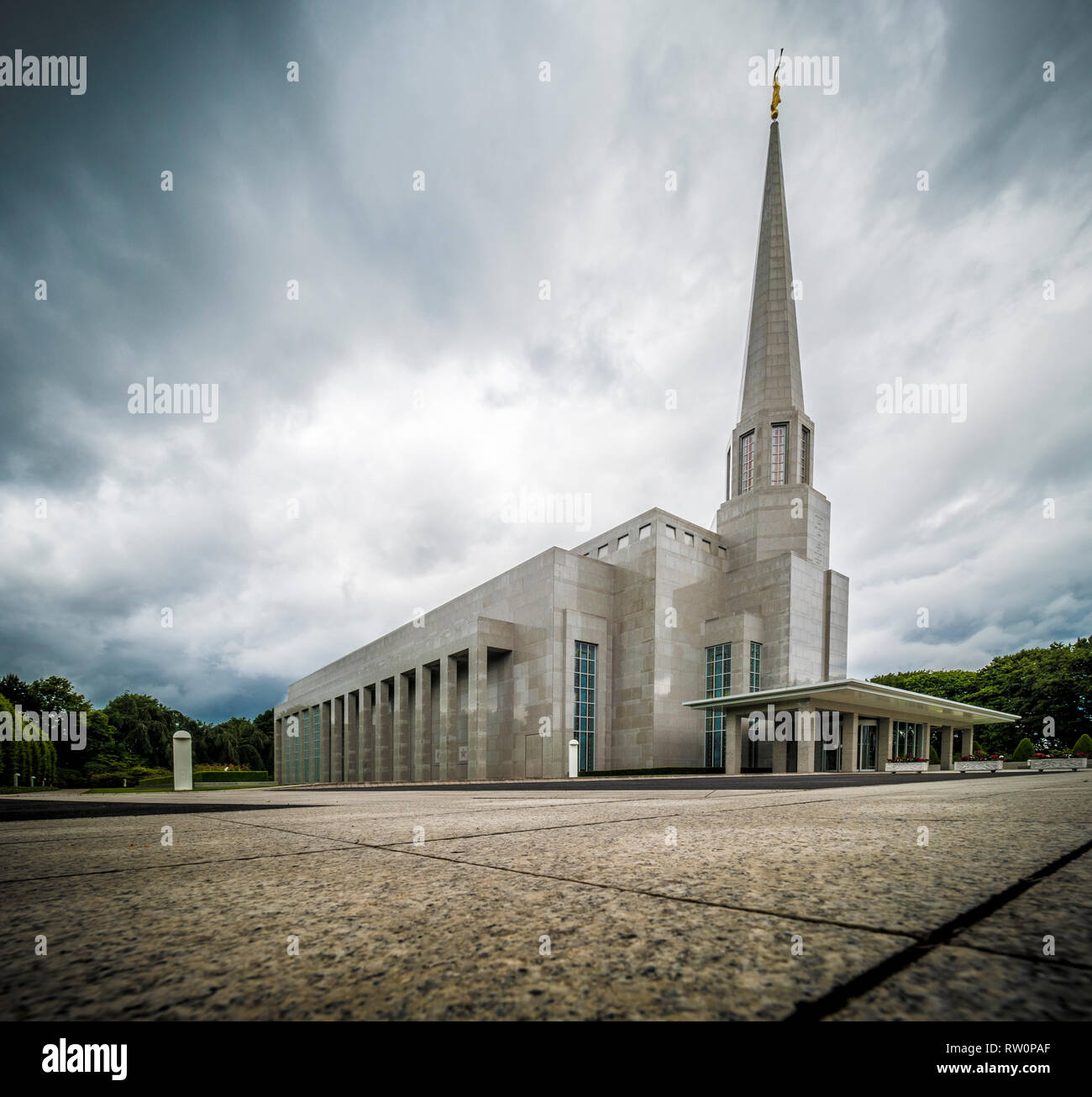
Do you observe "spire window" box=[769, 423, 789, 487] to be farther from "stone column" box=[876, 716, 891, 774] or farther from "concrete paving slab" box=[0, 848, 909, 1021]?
"concrete paving slab" box=[0, 848, 909, 1021]

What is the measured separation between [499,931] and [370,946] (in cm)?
32

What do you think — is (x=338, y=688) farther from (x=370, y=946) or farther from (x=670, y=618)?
(x=370, y=946)

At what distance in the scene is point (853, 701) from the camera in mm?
30438

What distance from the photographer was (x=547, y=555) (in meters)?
36.5

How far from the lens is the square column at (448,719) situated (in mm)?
37500

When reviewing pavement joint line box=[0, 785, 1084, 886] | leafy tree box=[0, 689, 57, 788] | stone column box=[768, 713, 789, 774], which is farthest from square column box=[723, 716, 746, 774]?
leafy tree box=[0, 689, 57, 788]

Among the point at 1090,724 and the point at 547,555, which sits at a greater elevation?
the point at 547,555

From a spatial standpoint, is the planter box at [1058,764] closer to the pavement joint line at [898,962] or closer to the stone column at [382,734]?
the pavement joint line at [898,962]

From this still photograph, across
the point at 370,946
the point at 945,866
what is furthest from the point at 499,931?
the point at 945,866

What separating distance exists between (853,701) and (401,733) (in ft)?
105

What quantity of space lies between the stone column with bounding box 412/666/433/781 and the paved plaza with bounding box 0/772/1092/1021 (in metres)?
40.8

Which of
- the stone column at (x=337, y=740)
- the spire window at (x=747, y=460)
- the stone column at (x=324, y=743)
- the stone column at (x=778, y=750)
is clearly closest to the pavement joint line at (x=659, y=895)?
the stone column at (x=778, y=750)

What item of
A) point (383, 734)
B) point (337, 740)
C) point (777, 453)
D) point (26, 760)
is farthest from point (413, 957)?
point (337, 740)
